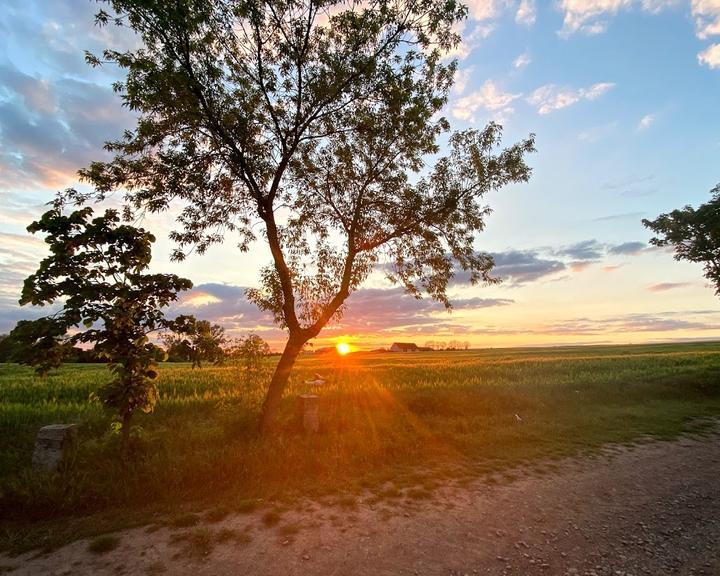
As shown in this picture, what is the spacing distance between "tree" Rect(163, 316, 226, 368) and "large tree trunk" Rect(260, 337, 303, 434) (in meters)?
2.79

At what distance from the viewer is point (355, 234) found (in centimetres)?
1401

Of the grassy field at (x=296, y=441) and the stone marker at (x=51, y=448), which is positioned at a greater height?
the stone marker at (x=51, y=448)

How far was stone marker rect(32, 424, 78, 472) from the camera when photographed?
909cm

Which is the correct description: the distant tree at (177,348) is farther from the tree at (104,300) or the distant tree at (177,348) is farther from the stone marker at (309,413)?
the stone marker at (309,413)

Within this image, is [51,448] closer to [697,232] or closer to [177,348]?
[177,348]

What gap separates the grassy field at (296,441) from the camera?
27.3ft

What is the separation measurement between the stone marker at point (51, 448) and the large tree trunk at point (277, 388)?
489 cm

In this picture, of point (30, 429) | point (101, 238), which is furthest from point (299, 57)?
point (30, 429)

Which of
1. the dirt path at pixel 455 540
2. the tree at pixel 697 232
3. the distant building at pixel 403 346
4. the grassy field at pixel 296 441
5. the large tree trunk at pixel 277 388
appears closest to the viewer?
the dirt path at pixel 455 540

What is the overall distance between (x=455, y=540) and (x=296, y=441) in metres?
6.19

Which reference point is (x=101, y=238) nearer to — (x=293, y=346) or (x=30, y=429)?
(x=293, y=346)

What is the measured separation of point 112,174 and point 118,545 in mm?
9456

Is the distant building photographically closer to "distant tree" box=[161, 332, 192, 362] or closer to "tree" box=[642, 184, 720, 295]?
"tree" box=[642, 184, 720, 295]

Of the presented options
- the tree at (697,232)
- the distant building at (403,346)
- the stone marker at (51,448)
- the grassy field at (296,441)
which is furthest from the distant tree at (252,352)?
the distant building at (403,346)
